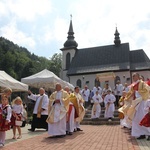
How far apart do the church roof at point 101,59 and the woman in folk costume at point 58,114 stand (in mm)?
35298

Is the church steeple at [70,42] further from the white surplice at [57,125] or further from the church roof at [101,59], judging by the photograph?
the white surplice at [57,125]

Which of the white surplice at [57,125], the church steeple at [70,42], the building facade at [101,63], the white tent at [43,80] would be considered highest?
the church steeple at [70,42]

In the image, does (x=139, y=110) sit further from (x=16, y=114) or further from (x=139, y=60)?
(x=139, y=60)

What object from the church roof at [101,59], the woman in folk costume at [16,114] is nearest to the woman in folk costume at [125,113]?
the woman in folk costume at [16,114]

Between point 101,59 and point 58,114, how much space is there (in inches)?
1599

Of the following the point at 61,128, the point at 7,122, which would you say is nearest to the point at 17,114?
the point at 61,128

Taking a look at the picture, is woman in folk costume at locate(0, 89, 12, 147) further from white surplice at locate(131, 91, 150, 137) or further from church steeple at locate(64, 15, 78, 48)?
church steeple at locate(64, 15, 78, 48)

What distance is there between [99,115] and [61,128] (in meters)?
9.20

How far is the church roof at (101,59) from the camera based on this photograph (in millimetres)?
46219

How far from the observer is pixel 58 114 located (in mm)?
9328

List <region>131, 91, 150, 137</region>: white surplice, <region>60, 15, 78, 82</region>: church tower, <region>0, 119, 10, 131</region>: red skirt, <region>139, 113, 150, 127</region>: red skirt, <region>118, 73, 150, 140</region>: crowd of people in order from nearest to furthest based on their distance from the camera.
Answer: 1. <region>0, 119, 10, 131</region>: red skirt
2. <region>139, 113, 150, 127</region>: red skirt
3. <region>118, 73, 150, 140</region>: crowd of people
4. <region>131, 91, 150, 137</region>: white surplice
5. <region>60, 15, 78, 82</region>: church tower

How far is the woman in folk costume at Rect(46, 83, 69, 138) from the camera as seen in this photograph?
9.23m

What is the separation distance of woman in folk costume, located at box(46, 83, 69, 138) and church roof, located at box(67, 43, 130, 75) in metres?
35.3

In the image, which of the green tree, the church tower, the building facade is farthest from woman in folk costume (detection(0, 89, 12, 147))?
the green tree
